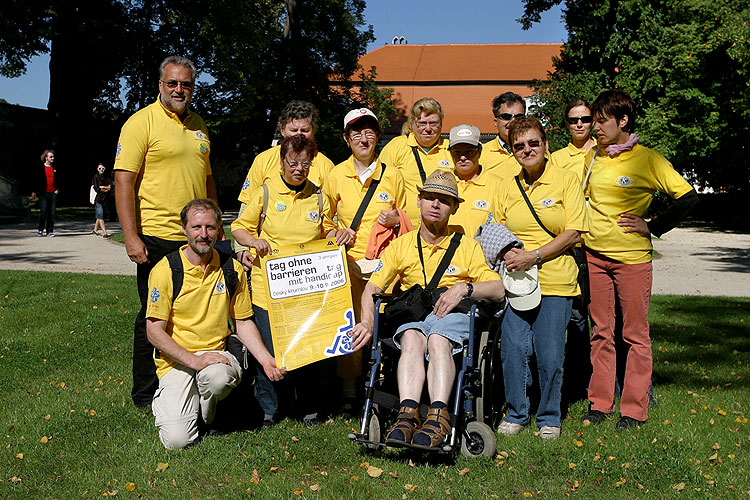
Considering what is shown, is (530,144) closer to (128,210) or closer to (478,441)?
(478,441)

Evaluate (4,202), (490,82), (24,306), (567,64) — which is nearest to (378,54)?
(490,82)

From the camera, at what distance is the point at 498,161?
6.17 m

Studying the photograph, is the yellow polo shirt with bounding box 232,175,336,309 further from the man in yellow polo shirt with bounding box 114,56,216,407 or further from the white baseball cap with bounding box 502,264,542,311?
the white baseball cap with bounding box 502,264,542,311

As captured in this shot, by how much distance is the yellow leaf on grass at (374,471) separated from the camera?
443 cm

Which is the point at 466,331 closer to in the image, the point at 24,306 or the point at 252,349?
the point at 252,349

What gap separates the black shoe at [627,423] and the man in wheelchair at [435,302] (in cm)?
146

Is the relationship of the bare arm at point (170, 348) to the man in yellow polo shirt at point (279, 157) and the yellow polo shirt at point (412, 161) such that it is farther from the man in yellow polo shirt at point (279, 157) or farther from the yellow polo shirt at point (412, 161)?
the yellow polo shirt at point (412, 161)

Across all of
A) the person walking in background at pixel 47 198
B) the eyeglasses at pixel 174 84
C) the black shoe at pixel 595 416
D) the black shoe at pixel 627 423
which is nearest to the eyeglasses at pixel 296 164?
the eyeglasses at pixel 174 84

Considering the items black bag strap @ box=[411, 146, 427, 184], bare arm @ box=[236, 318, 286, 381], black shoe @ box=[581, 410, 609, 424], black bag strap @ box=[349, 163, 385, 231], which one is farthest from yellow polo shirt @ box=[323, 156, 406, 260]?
black shoe @ box=[581, 410, 609, 424]

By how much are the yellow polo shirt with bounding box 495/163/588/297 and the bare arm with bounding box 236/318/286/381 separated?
2045mm

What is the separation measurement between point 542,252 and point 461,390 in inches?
47.2

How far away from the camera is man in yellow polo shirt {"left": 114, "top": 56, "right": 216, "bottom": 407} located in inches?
206

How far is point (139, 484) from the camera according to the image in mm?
4301

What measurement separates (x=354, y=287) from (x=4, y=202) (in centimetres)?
2249
